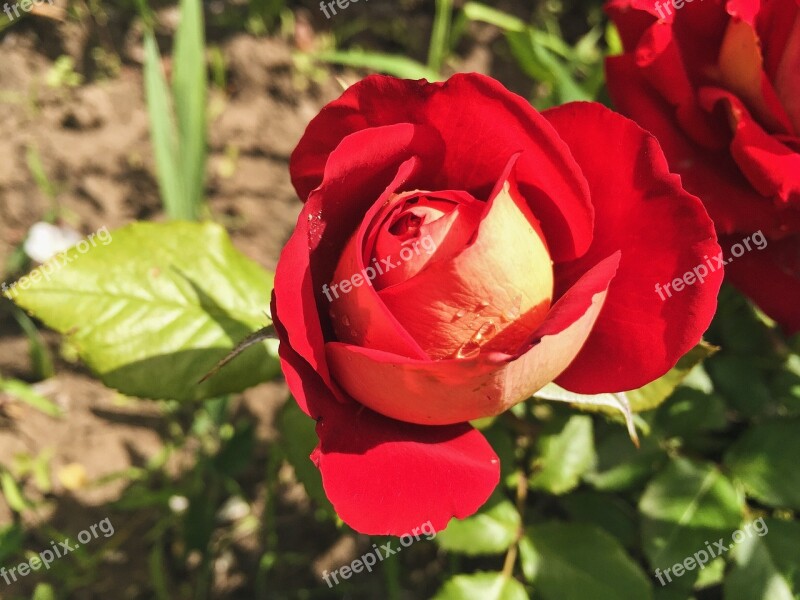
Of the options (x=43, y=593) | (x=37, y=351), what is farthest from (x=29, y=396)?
(x=43, y=593)

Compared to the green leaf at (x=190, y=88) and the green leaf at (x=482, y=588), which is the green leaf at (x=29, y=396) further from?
the green leaf at (x=482, y=588)

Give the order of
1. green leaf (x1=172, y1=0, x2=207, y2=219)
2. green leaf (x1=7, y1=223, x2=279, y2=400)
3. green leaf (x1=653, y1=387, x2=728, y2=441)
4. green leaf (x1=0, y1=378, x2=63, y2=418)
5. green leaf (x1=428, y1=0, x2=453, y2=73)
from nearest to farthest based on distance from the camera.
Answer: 1. green leaf (x1=7, y1=223, x2=279, y2=400)
2. green leaf (x1=653, y1=387, x2=728, y2=441)
3. green leaf (x1=172, y1=0, x2=207, y2=219)
4. green leaf (x1=0, y1=378, x2=63, y2=418)
5. green leaf (x1=428, y1=0, x2=453, y2=73)

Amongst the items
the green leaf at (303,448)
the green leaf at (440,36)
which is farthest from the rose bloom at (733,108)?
the green leaf at (440,36)

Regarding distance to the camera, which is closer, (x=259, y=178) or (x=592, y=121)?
(x=592, y=121)

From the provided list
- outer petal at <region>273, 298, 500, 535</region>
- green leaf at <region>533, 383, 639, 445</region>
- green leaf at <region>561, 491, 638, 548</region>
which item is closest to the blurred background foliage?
green leaf at <region>561, 491, 638, 548</region>

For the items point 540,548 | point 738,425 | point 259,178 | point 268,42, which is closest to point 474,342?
point 540,548

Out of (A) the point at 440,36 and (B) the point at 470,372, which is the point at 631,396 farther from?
(A) the point at 440,36

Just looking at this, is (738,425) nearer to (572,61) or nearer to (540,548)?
(540,548)

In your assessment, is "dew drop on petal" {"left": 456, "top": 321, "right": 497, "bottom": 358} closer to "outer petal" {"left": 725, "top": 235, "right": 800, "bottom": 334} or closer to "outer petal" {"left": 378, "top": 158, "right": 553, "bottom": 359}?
"outer petal" {"left": 378, "top": 158, "right": 553, "bottom": 359}
